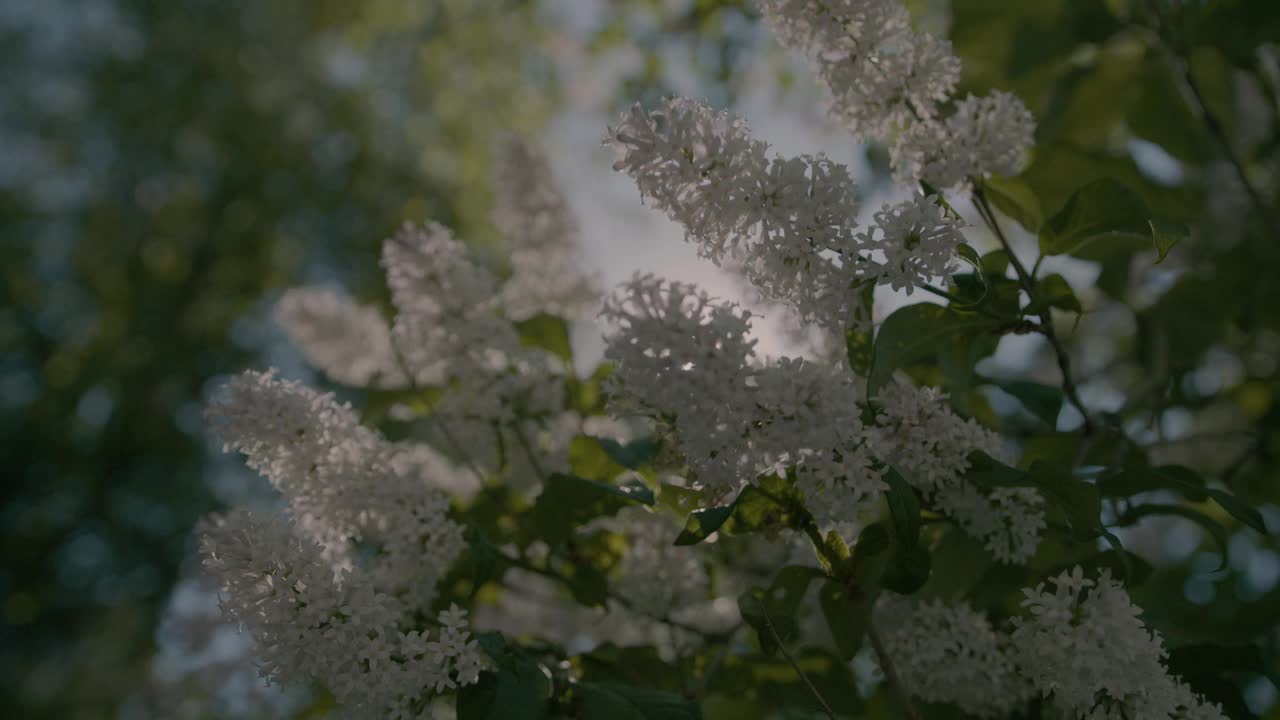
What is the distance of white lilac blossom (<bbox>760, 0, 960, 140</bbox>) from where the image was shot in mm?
1231

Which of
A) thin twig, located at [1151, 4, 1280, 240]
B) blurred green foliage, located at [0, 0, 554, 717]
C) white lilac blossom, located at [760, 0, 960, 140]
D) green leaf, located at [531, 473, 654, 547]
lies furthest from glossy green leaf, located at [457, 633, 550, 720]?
blurred green foliage, located at [0, 0, 554, 717]

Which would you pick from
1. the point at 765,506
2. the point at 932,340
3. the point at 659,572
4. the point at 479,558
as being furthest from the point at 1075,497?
the point at 479,558

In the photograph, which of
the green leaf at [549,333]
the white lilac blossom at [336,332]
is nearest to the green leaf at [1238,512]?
the green leaf at [549,333]

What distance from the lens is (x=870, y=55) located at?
1269 millimetres

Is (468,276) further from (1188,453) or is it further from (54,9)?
(54,9)

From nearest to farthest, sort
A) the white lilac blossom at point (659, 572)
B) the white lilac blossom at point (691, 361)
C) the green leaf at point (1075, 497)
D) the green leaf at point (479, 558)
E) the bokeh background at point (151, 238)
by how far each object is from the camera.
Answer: the white lilac blossom at point (691, 361)
the green leaf at point (1075, 497)
the green leaf at point (479, 558)
the white lilac blossom at point (659, 572)
the bokeh background at point (151, 238)

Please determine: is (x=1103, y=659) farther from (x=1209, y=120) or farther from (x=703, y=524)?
(x=1209, y=120)

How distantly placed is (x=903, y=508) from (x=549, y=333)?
3.30 feet

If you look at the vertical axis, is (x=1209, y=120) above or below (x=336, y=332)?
above

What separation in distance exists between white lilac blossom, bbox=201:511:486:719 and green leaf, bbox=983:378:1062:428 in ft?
2.95

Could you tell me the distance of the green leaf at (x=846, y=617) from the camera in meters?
1.20

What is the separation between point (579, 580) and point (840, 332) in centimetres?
65

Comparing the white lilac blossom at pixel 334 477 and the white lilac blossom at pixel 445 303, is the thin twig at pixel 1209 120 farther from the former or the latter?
the white lilac blossom at pixel 334 477

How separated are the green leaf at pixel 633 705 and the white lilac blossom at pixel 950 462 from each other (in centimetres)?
42
